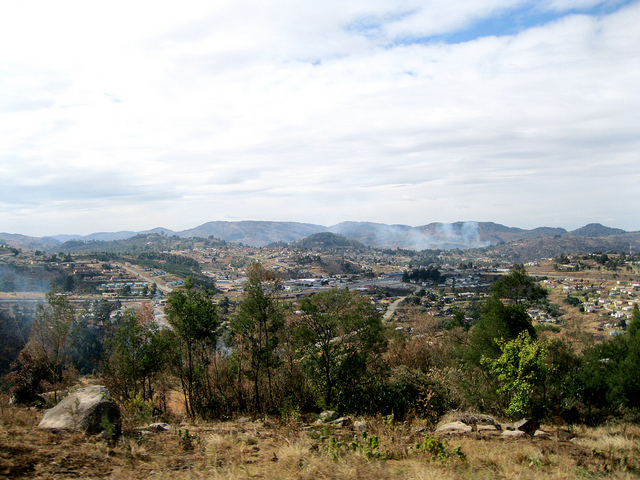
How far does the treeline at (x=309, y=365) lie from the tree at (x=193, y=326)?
0.13 feet

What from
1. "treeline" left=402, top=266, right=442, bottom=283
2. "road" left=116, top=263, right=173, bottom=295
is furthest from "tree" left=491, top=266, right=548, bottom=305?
"treeline" left=402, top=266, right=442, bottom=283

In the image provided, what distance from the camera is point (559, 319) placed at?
4444 cm

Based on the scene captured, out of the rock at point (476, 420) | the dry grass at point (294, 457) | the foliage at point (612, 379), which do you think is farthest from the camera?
the foliage at point (612, 379)

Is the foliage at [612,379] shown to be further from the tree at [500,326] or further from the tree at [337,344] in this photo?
the tree at [337,344]

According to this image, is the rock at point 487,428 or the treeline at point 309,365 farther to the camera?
the treeline at point 309,365

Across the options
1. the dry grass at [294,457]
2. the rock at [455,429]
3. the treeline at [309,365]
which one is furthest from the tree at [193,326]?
the rock at [455,429]

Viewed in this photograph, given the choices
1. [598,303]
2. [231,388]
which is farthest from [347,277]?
[231,388]

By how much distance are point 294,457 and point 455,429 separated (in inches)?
188

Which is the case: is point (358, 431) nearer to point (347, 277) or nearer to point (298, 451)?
point (298, 451)

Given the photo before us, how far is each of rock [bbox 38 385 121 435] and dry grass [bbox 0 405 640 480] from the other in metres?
0.23

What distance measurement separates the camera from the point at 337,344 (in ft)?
45.3

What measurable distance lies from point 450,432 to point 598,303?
5684 cm

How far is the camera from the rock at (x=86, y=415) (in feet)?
23.1

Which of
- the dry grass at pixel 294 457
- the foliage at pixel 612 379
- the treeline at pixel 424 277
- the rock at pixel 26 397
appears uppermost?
the dry grass at pixel 294 457
